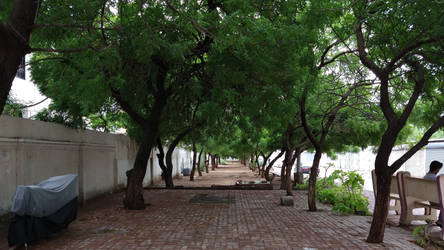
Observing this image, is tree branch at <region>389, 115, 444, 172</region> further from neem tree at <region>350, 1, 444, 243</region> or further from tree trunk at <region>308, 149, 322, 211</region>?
tree trunk at <region>308, 149, 322, 211</region>

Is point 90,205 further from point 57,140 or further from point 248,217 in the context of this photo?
point 248,217

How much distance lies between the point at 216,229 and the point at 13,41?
18.8 ft

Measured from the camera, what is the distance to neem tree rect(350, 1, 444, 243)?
6.36 meters

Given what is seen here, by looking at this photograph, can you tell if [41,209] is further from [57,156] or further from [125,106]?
[125,106]

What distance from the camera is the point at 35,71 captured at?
11.1 metres

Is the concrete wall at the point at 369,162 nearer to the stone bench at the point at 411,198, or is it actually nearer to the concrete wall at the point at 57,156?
the concrete wall at the point at 57,156

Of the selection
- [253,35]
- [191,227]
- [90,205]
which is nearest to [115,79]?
[253,35]

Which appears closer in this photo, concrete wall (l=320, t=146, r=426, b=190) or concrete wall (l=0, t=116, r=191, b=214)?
concrete wall (l=0, t=116, r=191, b=214)

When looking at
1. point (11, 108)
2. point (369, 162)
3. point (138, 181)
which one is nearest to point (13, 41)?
point (11, 108)

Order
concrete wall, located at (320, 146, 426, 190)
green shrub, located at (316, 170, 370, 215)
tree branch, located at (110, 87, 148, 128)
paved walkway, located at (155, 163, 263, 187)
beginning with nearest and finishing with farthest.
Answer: tree branch, located at (110, 87, 148, 128) < green shrub, located at (316, 170, 370, 215) < paved walkway, located at (155, 163, 263, 187) < concrete wall, located at (320, 146, 426, 190)

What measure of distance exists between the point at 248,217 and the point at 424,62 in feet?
19.3

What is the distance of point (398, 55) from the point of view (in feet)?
20.9

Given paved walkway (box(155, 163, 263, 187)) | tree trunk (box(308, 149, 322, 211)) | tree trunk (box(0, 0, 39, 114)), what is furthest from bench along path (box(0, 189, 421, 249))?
paved walkway (box(155, 163, 263, 187))

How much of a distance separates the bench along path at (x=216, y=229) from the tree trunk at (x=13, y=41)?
3.52m
